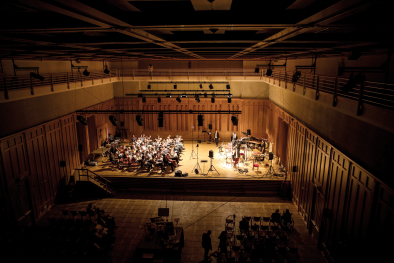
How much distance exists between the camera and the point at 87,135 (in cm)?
1517

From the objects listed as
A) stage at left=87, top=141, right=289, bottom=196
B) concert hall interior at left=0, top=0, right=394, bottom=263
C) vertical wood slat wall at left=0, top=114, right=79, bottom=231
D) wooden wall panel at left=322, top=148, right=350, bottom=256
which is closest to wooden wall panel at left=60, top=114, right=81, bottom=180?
vertical wood slat wall at left=0, top=114, right=79, bottom=231

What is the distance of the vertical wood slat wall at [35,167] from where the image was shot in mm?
8695

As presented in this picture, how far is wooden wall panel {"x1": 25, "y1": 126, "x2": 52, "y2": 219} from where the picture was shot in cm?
977

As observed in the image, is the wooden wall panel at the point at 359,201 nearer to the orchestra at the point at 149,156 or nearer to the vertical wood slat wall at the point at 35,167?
the orchestra at the point at 149,156

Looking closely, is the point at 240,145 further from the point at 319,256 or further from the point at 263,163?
the point at 319,256

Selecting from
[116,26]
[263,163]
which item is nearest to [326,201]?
[263,163]

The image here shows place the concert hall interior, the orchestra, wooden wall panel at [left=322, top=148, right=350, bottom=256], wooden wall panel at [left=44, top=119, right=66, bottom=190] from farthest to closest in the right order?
the orchestra < wooden wall panel at [left=44, top=119, right=66, bottom=190] < wooden wall panel at [left=322, top=148, right=350, bottom=256] < the concert hall interior

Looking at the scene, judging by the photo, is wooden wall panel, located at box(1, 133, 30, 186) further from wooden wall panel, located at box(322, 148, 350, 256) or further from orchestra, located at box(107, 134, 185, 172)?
wooden wall panel, located at box(322, 148, 350, 256)

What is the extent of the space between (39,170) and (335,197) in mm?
11119

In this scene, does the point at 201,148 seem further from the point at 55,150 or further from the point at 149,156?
the point at 55,150

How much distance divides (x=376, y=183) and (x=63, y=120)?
1260cm

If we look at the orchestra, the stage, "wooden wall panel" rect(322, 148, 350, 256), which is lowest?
the stage

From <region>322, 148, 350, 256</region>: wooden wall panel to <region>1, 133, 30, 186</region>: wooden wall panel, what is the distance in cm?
1070

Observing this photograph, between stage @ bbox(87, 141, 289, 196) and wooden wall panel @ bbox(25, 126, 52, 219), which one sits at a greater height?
wooden wall panel @ bbox(25, 126, 52, 219)
